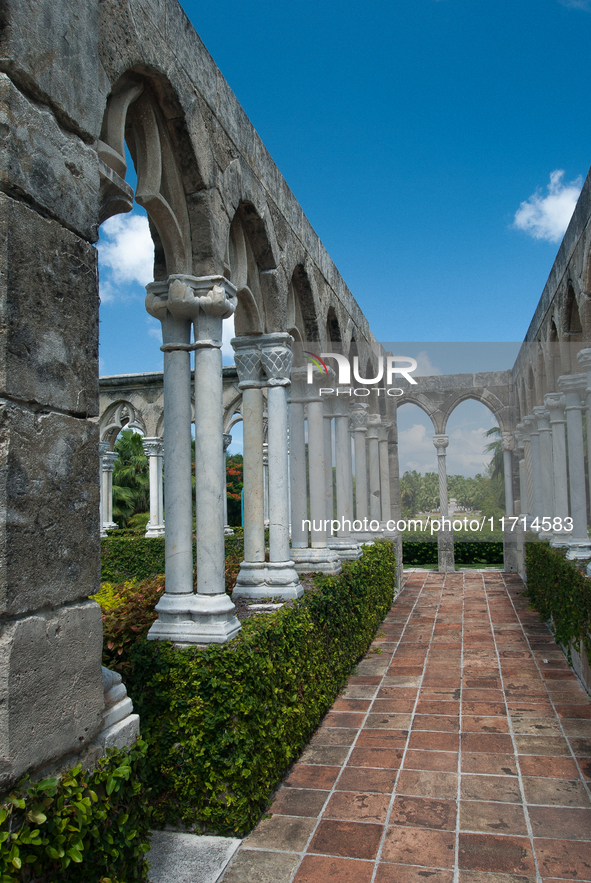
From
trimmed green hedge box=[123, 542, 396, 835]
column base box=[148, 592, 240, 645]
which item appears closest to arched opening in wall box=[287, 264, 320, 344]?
column base box=[148, 592, 240, 645]

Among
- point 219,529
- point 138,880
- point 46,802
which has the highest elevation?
point 219,529

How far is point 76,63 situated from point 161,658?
2.73 m

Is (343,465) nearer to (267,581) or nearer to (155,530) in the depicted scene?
(267,581)

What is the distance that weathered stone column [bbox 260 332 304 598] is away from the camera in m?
5.45

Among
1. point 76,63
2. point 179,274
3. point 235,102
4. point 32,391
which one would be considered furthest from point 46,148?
point 235,102

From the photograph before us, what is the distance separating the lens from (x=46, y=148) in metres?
2.17

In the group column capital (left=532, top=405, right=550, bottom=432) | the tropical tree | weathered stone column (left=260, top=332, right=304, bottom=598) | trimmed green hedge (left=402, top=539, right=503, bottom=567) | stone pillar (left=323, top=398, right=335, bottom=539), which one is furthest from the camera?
the tropical tree

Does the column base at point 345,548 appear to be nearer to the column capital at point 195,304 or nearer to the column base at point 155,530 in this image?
the column capital at point 195,304

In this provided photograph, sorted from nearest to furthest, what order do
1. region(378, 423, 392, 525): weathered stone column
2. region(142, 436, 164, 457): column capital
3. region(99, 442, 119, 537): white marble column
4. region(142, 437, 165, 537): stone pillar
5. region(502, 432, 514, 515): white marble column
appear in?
region(378, 423, 392, 525): weathered stone column → region(142, 437, 165, 537): stone pillar → region(502, 432, 514, 515): white marble column → region(142, 436, 164, 457): column capital → region(99, 442, 119, 537): white marble column

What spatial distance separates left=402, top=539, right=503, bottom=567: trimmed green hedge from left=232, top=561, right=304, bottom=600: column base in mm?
12033

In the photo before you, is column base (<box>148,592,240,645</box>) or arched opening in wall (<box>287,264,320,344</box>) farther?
arched opening in wall (<box>287,264,320,344</box>)

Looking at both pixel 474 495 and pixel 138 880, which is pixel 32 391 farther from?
pixel 474 495

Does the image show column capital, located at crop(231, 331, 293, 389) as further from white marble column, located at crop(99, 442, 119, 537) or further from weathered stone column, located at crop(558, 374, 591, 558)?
white marble column, located at crop(99, 442, 119, 537)

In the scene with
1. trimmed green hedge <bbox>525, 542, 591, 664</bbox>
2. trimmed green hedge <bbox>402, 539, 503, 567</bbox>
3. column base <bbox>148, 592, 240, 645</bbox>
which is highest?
column base <bbox>148, 592, 240, 645</bbox>
